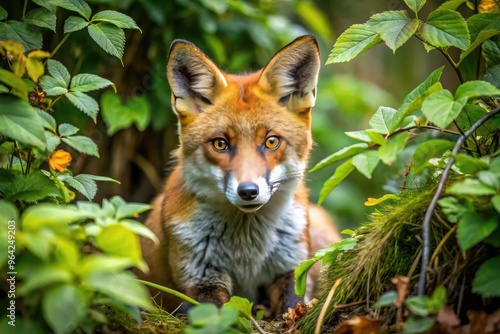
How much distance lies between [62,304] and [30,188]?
3.42ft

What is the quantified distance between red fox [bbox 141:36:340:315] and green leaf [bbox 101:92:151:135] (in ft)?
4.88

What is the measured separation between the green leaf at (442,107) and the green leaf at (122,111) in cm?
373

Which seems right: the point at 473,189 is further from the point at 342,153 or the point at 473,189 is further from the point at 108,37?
the point at 108,37

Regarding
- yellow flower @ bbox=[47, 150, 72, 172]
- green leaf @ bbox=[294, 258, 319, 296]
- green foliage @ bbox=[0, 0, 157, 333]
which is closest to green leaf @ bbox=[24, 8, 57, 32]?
green foliage @ bbox=[0, 0, 157, 333]

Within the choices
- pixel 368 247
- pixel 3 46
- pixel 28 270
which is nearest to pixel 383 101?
pixel 368 247

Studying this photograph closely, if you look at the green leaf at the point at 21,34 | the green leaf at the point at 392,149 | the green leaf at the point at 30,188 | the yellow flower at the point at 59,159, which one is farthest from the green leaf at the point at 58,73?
the green leaf at the point at 392,149

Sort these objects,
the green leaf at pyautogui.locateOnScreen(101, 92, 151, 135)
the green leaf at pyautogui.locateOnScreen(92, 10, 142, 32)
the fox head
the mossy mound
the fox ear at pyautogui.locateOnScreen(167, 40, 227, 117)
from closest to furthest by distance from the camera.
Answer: the mossy mound, the green leaf at pyautogui.locateOnScreen(92, 10, 142, 32), the fox head, the fox ear at pyautogui.locateOnScreen(167, 40, 227, 117), the green leaf at pyautogui.locateOnScreen(101, 92, 151, 135)

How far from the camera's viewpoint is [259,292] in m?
4.54

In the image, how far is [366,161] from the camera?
8.21 ft

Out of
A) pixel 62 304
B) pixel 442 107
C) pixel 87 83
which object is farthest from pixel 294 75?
pixel 62 304

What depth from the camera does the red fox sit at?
13.3 ft

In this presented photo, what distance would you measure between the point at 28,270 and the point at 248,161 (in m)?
2.08

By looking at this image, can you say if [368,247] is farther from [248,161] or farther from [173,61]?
[173,61]

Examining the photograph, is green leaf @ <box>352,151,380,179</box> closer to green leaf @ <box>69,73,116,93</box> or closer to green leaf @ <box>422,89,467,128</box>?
green leaf @ <box>422,89,467,128</box>
